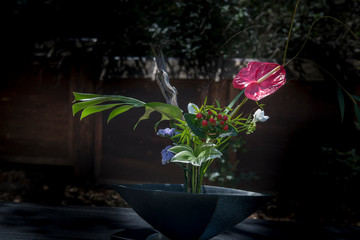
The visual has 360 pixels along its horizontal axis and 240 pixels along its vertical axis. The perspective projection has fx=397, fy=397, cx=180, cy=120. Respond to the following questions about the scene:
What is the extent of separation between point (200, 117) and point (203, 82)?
12.9ft

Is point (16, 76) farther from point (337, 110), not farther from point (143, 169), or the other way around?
point (337, 110)

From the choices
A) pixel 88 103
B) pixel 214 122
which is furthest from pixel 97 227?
pixel 214 122

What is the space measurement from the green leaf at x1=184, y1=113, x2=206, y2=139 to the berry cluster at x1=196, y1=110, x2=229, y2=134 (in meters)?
0.01

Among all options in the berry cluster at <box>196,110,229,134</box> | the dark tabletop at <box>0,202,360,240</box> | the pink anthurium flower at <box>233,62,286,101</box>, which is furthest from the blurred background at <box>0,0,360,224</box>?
the berry cluster at <box>196,110,229,134</box>

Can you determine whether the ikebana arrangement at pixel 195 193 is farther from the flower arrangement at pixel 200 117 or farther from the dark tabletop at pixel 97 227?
the dark tabletop at pixel 97 227

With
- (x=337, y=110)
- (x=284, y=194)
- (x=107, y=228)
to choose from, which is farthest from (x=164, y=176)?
(x=107, y=228)

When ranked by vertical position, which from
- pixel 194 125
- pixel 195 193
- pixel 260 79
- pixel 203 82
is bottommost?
pixel 195 193

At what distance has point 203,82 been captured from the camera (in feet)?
16.2

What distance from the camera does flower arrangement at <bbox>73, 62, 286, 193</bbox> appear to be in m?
1.02

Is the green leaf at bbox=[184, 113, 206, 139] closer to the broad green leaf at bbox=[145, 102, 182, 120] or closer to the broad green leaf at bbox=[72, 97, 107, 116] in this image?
the broad green leaf at bbox=[145, 102, 182, 120]

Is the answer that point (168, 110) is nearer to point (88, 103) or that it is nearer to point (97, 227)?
point (88, 103)

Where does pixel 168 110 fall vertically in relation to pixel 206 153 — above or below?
above

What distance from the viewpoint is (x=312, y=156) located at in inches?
196

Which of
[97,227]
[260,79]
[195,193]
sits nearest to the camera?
[195,193]
